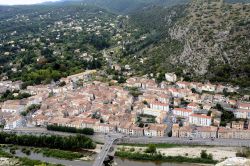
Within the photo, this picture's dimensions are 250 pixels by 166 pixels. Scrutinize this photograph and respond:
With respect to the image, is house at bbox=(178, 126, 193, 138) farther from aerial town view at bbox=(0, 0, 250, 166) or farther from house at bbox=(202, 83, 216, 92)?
house at bbox=(202, 83, 216, 92)

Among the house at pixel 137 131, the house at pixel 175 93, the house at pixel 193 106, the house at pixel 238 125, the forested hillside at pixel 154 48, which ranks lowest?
the house at pixel 137 131

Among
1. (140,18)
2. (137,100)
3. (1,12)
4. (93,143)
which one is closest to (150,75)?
(137,100)

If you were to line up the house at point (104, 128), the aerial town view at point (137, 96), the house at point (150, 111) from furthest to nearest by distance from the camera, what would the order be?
the house at point (150, 111)
the house at point (104, 128)
the aerial town view at point (137, 96)

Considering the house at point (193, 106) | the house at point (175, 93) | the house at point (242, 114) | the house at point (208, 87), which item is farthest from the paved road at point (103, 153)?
the house at point (208, 87)

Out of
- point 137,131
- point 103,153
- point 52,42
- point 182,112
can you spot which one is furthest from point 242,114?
point 52,42

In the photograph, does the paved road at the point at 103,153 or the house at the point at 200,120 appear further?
the house at the point at 200,120

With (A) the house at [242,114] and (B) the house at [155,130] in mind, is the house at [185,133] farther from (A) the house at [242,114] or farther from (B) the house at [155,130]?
(A) the house at [242,114]

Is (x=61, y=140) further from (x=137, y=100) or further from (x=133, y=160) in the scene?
(x=137, y=100)

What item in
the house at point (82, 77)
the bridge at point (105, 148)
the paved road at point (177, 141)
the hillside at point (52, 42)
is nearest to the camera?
the bridge at point (105, 148)
